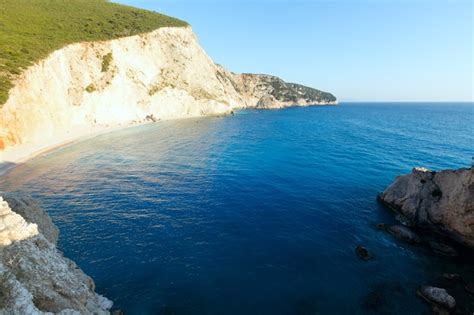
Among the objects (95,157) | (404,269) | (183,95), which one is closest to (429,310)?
(404,269)

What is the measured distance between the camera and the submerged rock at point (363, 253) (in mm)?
21734

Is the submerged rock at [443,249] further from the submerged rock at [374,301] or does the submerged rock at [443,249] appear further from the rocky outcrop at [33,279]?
the rocky outcrop at [33,279]

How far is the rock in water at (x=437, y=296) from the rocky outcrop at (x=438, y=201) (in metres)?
8.52

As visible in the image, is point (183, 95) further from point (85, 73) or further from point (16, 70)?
point (16, 70)

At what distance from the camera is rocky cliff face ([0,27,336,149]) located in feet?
163

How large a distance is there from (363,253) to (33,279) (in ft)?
70.7

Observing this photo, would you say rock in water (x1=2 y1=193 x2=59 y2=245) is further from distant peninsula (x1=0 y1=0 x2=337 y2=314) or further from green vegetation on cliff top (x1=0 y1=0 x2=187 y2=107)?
green vegetation on cliff top (x1=0 y1=0 x2=187 y2=107)

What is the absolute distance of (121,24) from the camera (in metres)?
92.8

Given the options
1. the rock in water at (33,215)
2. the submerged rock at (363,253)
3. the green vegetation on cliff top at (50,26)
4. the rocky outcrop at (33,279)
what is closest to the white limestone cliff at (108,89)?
the green vegetation on cliff top at (50,26)

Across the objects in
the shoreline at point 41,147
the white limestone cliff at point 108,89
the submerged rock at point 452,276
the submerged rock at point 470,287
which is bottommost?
the submerged rock at point 470,287

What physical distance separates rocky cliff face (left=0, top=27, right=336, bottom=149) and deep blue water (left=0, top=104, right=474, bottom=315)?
330 inches

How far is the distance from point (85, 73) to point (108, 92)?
749cm

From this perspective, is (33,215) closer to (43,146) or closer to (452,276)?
(452,276)

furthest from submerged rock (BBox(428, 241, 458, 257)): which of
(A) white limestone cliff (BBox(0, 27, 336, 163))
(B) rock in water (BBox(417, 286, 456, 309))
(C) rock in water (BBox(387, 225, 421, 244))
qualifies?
(A) white limestone cliff (BBox(0, 27, 336, 163))
